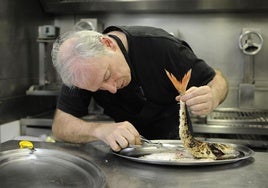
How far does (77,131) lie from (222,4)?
151 centimetres

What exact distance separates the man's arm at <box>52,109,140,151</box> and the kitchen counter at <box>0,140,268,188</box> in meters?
0.06

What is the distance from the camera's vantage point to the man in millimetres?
1231

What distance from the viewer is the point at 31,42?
2625 mm

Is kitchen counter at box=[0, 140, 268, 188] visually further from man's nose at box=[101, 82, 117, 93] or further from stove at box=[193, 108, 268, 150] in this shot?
stove at box=[193, 108, 268, 150]

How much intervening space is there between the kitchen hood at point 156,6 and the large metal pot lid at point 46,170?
1.64 metres

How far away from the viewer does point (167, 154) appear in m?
1.09

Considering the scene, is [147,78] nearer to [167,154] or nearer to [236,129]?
[167,154]

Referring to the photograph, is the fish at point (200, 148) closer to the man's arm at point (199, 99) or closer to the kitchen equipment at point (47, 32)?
the man's arm at point (199, 99)

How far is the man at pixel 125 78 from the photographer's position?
4.04ft

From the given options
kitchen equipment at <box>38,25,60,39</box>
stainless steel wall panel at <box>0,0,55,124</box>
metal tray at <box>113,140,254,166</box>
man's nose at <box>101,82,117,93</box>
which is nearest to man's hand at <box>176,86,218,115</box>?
metal tray at <box>113,140,254,166</box>

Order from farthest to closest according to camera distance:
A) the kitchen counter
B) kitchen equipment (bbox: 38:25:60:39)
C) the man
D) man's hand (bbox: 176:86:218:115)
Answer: kitchen equipment (bbox: 38:25:60:39) < the man < man's hand (bbox: 176:86:218:115) < the kitchen counter

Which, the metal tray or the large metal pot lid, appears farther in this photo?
the metal tray

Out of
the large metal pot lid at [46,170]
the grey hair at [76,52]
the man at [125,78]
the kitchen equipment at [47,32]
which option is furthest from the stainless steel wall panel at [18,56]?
the large metal pot lid at [46,170]

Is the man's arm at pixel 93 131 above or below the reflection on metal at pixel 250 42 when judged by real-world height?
below
